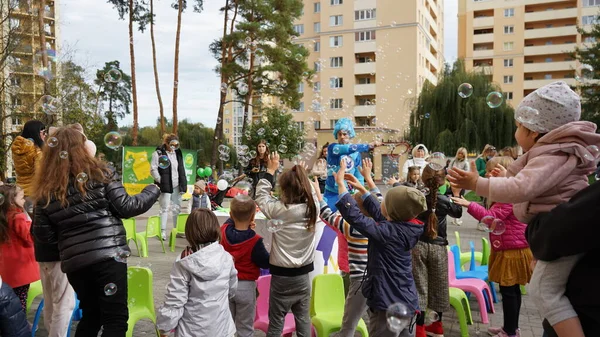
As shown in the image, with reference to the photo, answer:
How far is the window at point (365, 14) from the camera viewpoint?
46.4 m

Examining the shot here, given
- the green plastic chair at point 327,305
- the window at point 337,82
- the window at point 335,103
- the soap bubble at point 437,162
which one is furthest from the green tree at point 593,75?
the green plastic chair at point 327,305

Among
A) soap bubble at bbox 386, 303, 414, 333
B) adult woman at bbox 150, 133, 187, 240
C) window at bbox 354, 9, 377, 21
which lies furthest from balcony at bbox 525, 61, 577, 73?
soap bubble at bbox 386, 303, 414, 333

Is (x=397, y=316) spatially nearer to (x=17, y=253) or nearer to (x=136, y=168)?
(x=17, y=253)

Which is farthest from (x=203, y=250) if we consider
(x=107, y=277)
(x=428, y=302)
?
(x=428, y=302)

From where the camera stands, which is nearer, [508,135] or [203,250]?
[203,250]

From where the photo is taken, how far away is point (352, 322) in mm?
3191

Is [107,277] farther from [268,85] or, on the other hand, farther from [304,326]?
[268,85]

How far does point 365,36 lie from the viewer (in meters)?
47.3

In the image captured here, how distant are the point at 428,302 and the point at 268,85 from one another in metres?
19.4

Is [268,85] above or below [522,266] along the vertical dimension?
above

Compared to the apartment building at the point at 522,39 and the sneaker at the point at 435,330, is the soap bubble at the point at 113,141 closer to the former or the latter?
the sneaker at the point at 435,330

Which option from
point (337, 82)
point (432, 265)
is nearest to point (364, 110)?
point (337, 82)

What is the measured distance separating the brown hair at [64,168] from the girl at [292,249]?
3.93 ft

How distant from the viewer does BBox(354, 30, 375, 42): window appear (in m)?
46.9
